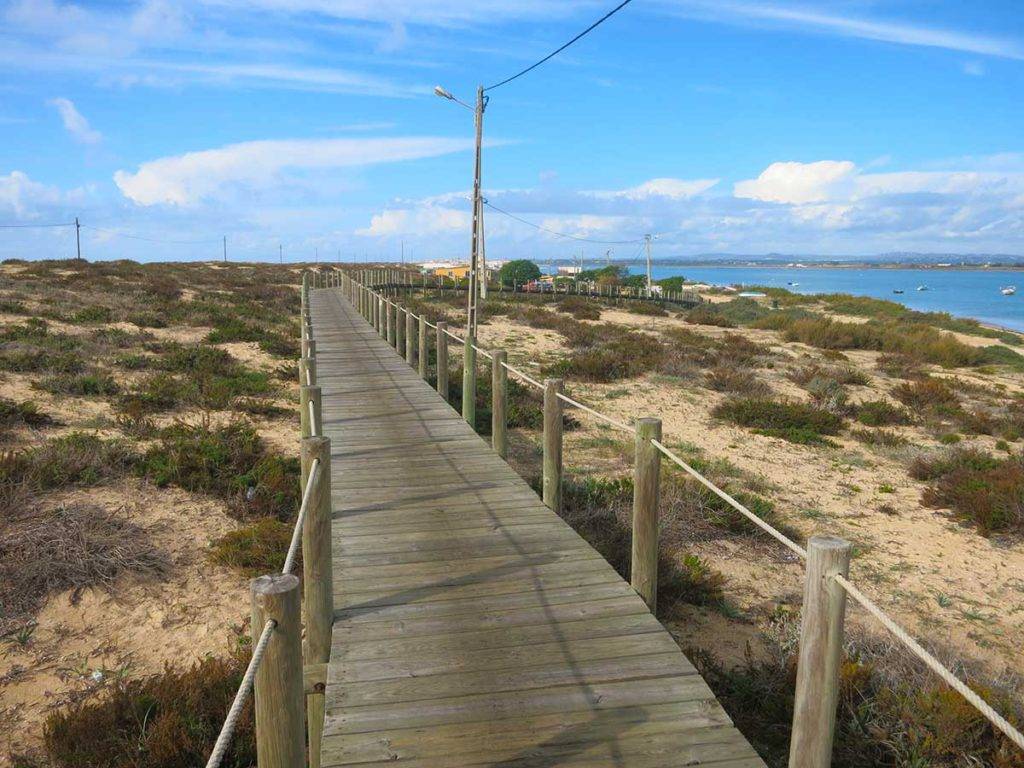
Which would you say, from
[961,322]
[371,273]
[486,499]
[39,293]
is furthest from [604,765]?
[961,322]

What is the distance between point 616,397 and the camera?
1541 cm

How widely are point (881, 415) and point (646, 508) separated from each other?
11.9 metres

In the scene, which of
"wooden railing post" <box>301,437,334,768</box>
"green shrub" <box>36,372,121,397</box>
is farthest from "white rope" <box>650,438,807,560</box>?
"green shrub" <box>36,372,121,397</box>

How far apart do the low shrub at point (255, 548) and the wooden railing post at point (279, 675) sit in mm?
3981

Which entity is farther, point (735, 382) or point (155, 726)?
point (735, 382)

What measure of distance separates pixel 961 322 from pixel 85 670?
48.4 m

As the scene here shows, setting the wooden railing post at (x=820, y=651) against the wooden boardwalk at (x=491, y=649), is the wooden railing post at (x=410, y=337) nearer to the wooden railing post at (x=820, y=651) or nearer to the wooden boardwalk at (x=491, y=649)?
the wooden boardwalk at (x=491, y=649)

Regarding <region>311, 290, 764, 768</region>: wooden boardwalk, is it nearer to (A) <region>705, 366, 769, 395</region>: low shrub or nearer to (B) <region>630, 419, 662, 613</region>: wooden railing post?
(B) <region>630, 419, 662, 613</region>: wooden railing post

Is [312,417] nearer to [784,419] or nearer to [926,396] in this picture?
[784,419]

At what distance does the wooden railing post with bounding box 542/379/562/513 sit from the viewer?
6.21m

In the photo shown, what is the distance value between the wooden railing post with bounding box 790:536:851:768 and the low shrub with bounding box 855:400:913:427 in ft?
42.4

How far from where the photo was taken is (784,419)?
1368 centimetres

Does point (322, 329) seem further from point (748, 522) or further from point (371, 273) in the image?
point (371, 273)

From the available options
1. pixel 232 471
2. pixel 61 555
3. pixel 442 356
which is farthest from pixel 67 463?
pixel 442 356
